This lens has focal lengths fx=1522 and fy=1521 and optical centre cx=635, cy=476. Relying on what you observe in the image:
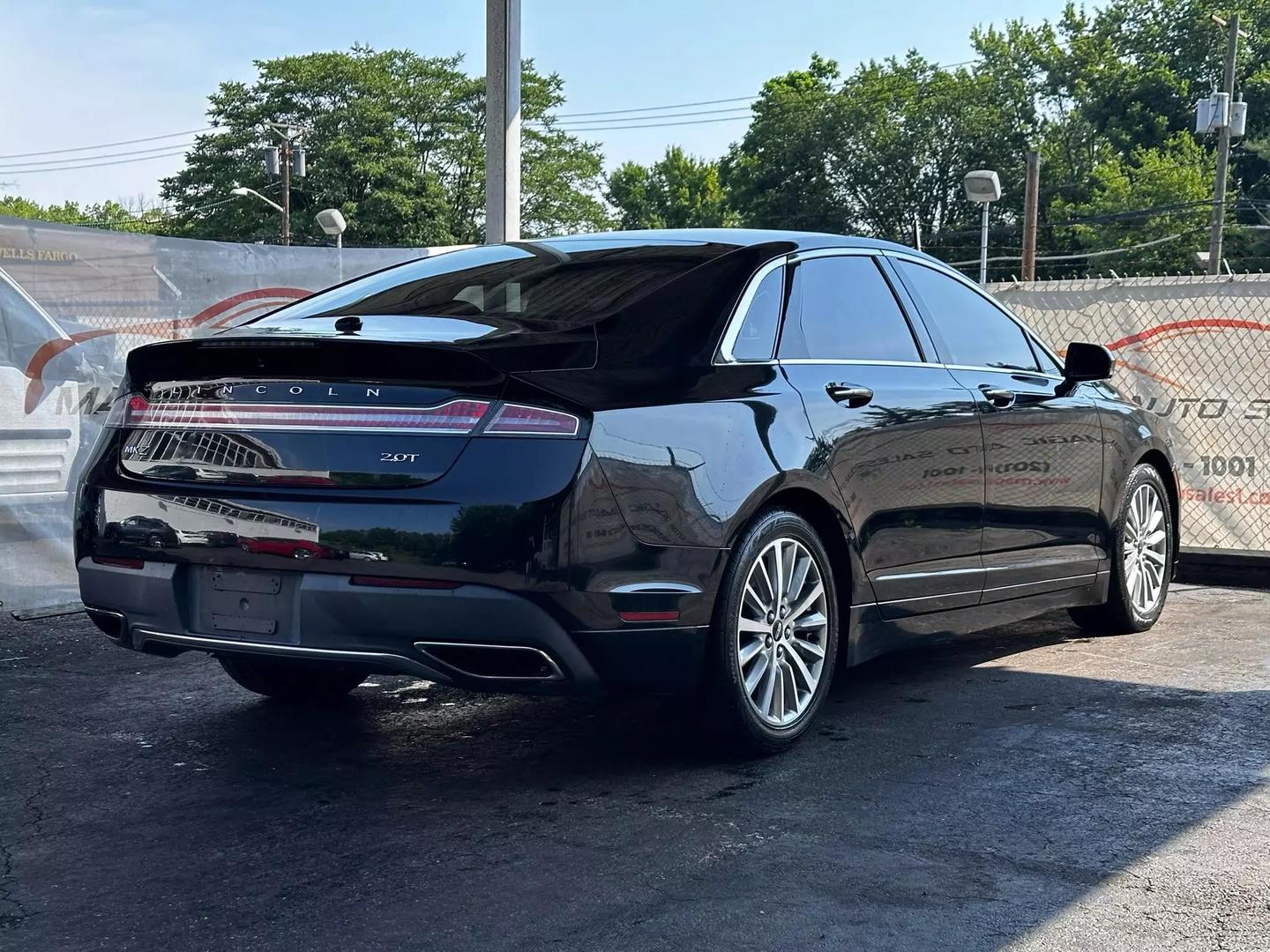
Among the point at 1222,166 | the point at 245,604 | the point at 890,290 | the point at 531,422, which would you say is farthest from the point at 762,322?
the point at 1222,166

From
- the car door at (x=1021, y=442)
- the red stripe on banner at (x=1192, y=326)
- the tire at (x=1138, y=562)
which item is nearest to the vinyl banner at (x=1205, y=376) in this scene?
the red stripe on banner at (x=1192, y=326)

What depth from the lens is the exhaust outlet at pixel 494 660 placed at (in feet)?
12.6

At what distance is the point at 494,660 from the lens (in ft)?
12.7

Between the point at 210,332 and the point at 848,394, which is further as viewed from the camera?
the point at 210,332

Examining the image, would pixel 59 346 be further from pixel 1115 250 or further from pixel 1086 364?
pixel 1115 250

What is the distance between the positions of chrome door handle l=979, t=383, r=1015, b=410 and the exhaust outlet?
2.38m

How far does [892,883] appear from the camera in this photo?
341 centimetres

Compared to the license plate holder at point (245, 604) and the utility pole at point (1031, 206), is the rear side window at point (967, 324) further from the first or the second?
the utility pole at point (1031, 206)

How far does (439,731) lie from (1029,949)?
2340mm

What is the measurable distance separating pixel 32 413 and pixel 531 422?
4191 millimetres

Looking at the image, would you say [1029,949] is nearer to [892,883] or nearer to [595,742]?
[892,883]

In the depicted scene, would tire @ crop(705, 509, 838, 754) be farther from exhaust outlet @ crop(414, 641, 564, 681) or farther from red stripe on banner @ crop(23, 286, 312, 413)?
red stripe on banner @ crop(23, 286, 312, 413)

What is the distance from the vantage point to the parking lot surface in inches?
125

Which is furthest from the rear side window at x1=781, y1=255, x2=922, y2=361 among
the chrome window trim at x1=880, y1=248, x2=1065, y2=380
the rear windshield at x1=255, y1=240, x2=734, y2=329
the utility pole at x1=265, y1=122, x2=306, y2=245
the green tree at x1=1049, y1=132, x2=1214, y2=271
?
the green tree at x1=1049, y1=132, x2=1214, y2=271
